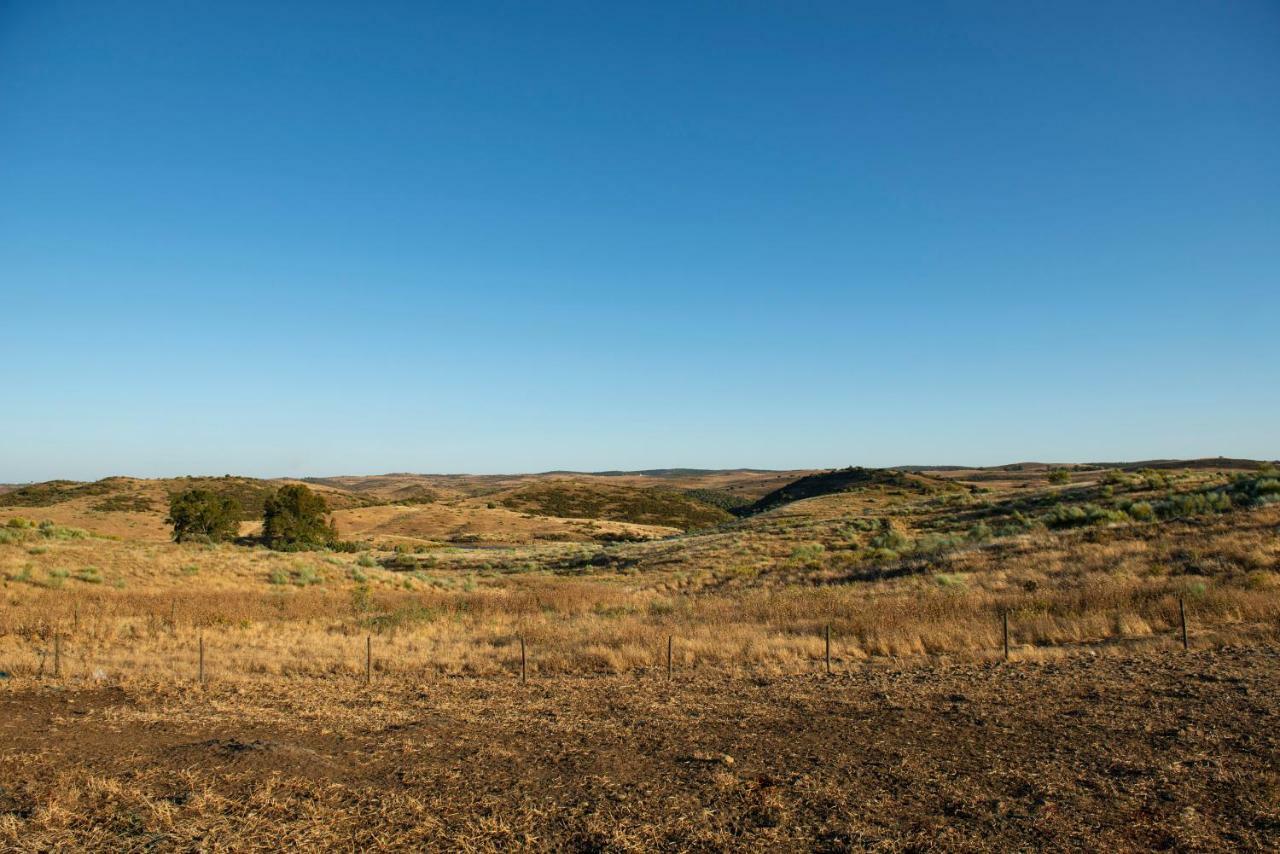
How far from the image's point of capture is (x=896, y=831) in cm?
793

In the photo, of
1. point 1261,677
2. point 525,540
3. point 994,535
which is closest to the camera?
Answer: point 1261,677

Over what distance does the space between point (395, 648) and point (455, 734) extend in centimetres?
863

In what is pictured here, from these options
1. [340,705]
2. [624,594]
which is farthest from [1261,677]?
[624,594]

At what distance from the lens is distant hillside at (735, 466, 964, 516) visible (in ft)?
309

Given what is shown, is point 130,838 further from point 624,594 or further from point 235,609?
point 624,594

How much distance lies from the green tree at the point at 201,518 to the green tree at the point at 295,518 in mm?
2944

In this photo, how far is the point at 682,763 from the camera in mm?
10297

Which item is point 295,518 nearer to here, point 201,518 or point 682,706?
point 201,518

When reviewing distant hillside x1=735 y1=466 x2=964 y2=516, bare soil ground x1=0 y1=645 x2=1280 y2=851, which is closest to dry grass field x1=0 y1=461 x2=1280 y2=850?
bare soil ground x1=0 y1=645 x2=1280 y2=851

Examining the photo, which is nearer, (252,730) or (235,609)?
(252,730)

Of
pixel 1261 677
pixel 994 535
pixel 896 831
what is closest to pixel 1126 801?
pixel 896 831

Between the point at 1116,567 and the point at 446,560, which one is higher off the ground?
the point at 1116,567

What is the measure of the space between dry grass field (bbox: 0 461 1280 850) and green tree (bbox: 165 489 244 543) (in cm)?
2252

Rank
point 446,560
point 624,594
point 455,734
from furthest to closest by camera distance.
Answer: point 446,560 < point 624,594 < point 455,734
